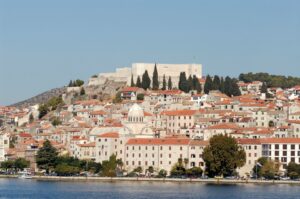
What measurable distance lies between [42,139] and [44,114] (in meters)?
12.9

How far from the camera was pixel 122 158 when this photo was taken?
76375 millimetres

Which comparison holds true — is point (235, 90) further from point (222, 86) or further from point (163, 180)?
point (163, 180)

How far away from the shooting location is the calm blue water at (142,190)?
58812 millimetres

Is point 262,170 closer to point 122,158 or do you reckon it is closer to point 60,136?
point 122,158

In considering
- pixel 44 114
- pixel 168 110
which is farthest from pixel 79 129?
pixel 44 114

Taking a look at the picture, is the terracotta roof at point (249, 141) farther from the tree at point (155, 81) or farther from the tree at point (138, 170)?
the tree at point (155, 81)

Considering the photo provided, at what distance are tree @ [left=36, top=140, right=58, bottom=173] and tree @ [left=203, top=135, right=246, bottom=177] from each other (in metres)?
13.3

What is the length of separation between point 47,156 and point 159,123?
11111 millimetres

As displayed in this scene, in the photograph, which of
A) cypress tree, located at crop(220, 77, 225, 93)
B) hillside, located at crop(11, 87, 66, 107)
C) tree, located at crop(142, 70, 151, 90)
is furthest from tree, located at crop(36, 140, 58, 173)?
hillside, located at crop(11, 87, 66, 107)

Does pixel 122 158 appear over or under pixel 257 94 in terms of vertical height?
under

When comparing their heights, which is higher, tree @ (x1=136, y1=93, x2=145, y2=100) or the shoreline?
tree @ (x1=136, y1=93, x2=145, y2=100)

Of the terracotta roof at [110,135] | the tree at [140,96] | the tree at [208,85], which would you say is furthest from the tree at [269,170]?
the tree at [208,85]

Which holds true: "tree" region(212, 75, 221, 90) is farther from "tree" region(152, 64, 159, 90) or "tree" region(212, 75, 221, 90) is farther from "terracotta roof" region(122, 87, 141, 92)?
"terracotta roof" region(122, 87, 141, 92)

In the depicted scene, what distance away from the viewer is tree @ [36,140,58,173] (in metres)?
78.8
